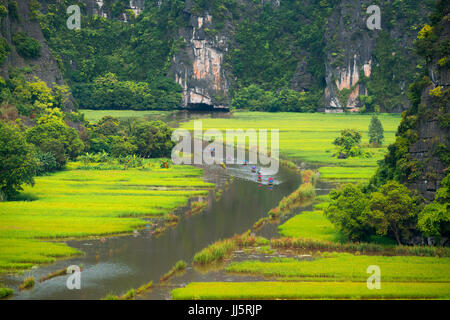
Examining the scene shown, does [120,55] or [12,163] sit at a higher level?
[120,55]

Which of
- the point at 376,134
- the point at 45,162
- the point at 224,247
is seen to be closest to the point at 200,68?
the point at 376,134

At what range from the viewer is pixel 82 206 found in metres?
41.1

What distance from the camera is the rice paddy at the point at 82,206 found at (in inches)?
1224

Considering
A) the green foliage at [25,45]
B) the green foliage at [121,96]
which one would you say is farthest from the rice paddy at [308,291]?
the green foliage at [121,96]

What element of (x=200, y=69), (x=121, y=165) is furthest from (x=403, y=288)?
(x=200, y=69)

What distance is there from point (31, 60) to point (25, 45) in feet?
6.22

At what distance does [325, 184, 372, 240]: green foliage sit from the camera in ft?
103

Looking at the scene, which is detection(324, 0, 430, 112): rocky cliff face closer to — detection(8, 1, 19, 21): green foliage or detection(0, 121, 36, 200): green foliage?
detection(8, 1, 19, 21): green foliage

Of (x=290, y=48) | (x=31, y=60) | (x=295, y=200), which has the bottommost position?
(x=295, y=200)

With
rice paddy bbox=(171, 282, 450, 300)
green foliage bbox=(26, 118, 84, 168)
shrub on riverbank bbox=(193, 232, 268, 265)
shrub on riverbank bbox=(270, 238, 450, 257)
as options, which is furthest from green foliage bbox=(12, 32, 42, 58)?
rice paddy bbox=(171, 282, 450, 300)

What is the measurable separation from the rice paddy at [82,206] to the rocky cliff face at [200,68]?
69.5 m

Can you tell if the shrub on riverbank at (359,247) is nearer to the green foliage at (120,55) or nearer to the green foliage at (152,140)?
the green foliage at (152,140)

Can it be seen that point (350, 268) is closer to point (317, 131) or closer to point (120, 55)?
point (317, 131)

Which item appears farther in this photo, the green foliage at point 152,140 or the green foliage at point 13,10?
the green foliage at point 13,10
